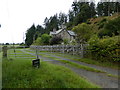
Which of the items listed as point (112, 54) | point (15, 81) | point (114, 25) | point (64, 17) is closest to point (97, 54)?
point (112, 54)

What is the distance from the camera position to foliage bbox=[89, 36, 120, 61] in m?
4.63

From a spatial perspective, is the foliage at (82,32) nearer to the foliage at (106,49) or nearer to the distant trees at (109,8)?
the foliage at (106,49)

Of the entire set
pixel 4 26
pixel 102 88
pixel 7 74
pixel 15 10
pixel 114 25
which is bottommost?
pixel 102 88

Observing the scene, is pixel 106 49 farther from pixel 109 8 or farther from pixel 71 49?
pixel 109 8

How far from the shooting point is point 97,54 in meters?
5.45

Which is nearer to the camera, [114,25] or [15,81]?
[15,81]

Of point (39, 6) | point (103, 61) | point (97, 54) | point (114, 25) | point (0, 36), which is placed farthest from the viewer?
point (114, 25)

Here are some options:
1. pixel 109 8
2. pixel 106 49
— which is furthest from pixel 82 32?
pixel 109 8

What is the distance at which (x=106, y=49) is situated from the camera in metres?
4.99

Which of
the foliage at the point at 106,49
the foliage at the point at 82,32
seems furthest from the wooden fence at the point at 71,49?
the foliage at the point at 82,32

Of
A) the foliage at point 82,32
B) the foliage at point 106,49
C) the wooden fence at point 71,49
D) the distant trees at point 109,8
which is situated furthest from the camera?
the distant trees at point 109,8

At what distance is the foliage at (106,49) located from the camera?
4.63 m

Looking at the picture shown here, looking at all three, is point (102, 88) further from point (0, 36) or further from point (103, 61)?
point (103, 61)

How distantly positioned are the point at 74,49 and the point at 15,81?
6.55m
